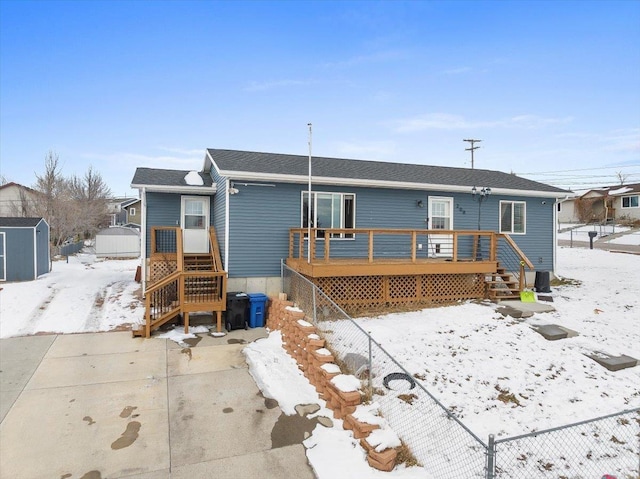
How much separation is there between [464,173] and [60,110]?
20179 mm

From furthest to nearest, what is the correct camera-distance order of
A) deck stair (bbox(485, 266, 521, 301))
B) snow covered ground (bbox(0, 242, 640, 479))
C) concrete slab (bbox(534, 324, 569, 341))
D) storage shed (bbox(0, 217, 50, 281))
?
storage shed (bbox(0, 217, 50, 281)) < deck stair (bbox(485, 266, 521, 301)) < concrete slab (bbox(534, 324, 569, 341)) < snow covered ground (bbox(0, 242, 640, 479))

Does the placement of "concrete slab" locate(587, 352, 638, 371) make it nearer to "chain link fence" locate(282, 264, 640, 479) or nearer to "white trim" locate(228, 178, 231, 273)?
"chain link fence" locate(282, 264, 640, 479)

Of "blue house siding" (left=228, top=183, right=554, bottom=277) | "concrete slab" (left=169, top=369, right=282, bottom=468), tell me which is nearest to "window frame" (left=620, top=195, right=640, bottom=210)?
"blue house siding" (left=228, top=183, right=554, bottom=277)

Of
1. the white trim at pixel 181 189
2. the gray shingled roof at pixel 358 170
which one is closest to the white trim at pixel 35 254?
the white trim at pixel 181 189

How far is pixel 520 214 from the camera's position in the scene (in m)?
13.3

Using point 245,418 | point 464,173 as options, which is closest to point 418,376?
point 245,418

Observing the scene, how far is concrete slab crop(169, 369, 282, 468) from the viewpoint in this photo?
14.0ft

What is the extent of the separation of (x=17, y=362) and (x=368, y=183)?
9.26 metres

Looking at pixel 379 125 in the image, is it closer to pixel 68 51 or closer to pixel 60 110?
pixel 68 51

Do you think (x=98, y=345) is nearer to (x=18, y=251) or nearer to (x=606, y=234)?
(x=18, y=251)

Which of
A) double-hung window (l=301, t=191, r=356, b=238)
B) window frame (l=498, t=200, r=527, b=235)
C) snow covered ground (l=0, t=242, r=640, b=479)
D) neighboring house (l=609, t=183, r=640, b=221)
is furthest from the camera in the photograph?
neighboring house (l=609, t=183, r=640, b=221)

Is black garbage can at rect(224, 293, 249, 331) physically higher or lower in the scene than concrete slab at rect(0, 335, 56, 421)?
higher

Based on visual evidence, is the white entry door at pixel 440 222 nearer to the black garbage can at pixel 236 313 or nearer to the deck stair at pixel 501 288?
the deck stair at pixel 501 288

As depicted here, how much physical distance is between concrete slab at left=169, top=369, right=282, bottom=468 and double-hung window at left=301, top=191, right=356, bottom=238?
18.4 ft
